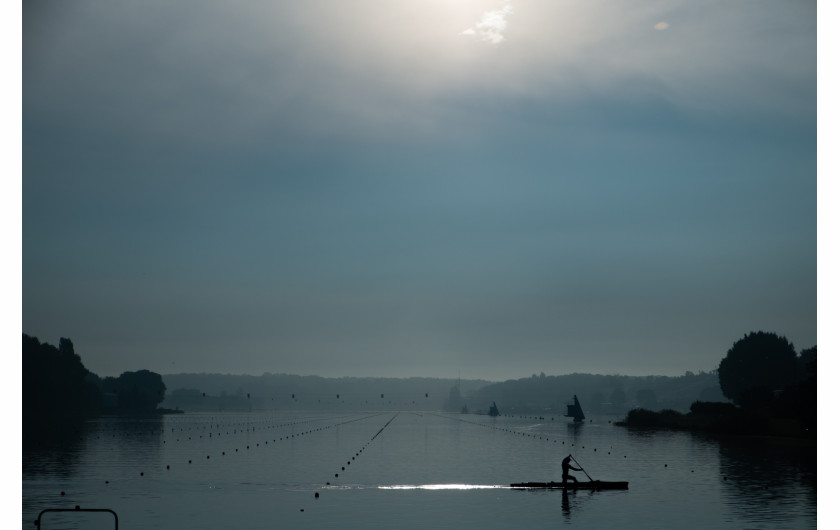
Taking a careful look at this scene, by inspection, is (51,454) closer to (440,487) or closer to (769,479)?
(440,487)

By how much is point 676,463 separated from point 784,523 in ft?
166

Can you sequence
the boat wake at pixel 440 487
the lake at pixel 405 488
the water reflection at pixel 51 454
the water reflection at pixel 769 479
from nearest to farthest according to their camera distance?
the lake at pixel 405 488, the water reflection at pixel 769 479, the boat wake at pixel 440 487, the water reflection at pixel 51 454

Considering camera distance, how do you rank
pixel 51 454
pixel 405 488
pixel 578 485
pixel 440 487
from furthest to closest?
pixel 51 454, pixel 440 487, pixel 405 488, pixel 578 485

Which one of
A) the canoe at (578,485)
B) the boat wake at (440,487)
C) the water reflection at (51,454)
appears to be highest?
the canoe at (578,485)

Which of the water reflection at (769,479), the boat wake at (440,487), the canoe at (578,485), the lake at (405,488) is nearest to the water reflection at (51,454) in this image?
the lake at (405,488)

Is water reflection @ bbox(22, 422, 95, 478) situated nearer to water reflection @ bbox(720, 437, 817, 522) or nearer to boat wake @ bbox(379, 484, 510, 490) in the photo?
boat wake @ bbox(379, 484, 510, 490)

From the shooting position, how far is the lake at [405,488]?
5128cm

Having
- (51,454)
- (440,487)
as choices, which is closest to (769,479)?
(440,487)

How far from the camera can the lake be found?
168 ft

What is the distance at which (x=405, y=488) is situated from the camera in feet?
226

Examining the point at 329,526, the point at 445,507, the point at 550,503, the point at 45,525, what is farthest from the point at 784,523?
the point at 45,525

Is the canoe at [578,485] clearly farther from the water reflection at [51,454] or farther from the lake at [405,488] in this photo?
the water reflection at [51,454]

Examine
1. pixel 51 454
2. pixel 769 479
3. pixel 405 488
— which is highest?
pixel 769 479
